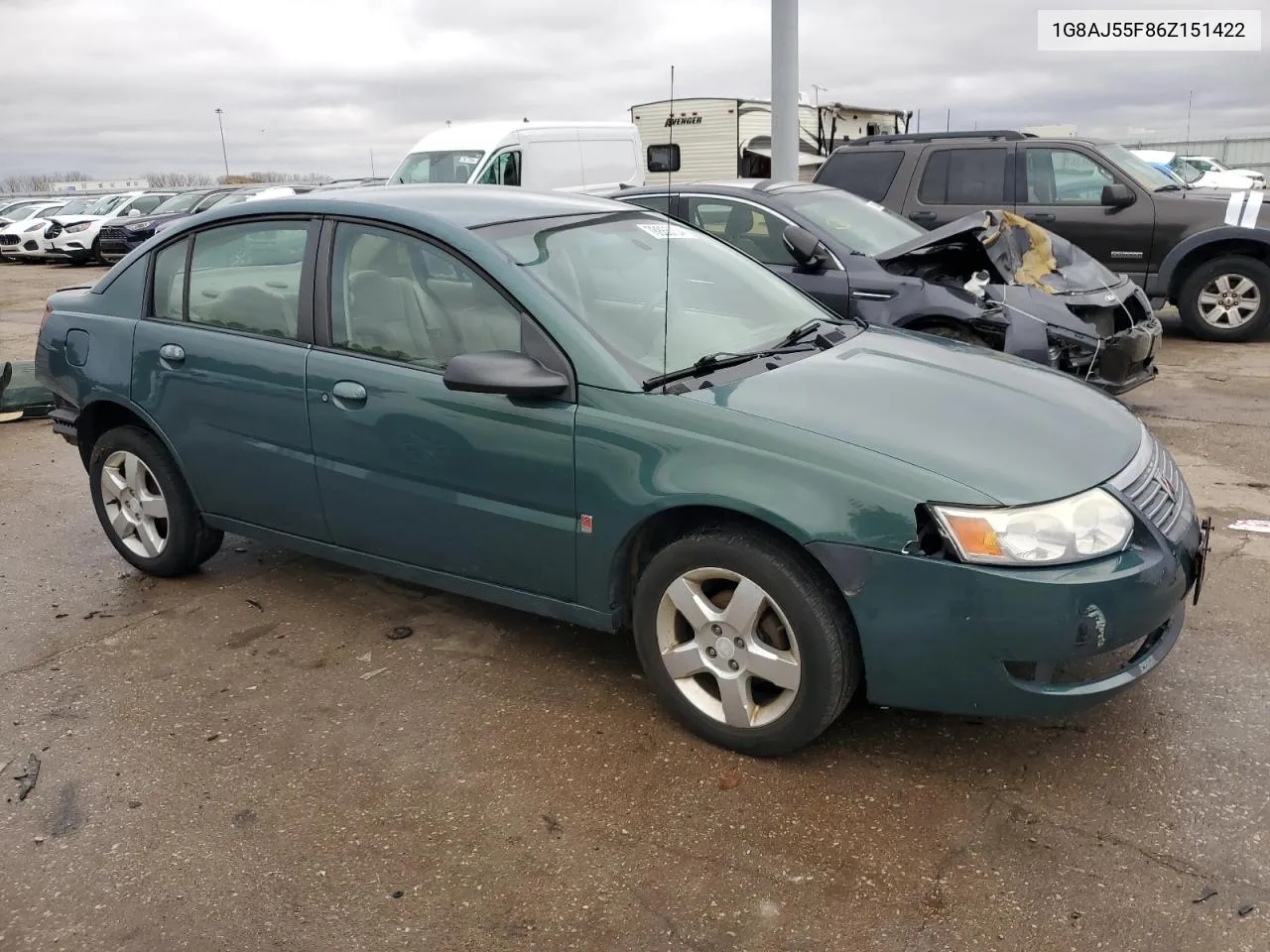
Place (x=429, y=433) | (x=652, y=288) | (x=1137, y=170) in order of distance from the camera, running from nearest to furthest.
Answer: (x=429, y=433)
(x=652, y=288)
(x=1137, y=170)

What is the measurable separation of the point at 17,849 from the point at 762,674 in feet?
6.64

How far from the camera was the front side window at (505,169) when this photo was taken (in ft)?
44.6

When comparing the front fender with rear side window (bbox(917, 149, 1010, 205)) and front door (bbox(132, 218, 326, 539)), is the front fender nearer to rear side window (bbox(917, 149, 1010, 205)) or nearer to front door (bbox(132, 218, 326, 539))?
rear side window (bbox(917, 149, 1010, 205))

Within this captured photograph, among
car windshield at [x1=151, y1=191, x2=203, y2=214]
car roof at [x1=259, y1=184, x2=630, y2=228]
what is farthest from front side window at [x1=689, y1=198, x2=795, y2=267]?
car windshield at [x1=151, y1=191, x2=203, y2=214]

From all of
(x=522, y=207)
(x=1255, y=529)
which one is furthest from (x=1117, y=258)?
(x=522, y=207)

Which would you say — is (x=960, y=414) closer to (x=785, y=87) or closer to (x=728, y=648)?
(x=728, y=648)

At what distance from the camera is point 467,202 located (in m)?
3.79

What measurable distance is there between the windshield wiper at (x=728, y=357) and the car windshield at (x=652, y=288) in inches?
1.2

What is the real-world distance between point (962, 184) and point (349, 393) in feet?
25.2

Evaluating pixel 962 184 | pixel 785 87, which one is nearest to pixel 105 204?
pixel 785 87

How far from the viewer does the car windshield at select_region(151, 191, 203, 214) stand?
2373 cm

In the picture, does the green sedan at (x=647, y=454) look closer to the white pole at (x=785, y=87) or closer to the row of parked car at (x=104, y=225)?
the white pole at (x=785, y=87)

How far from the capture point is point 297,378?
3707 mm

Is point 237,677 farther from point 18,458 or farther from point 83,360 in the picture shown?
point 18,458
